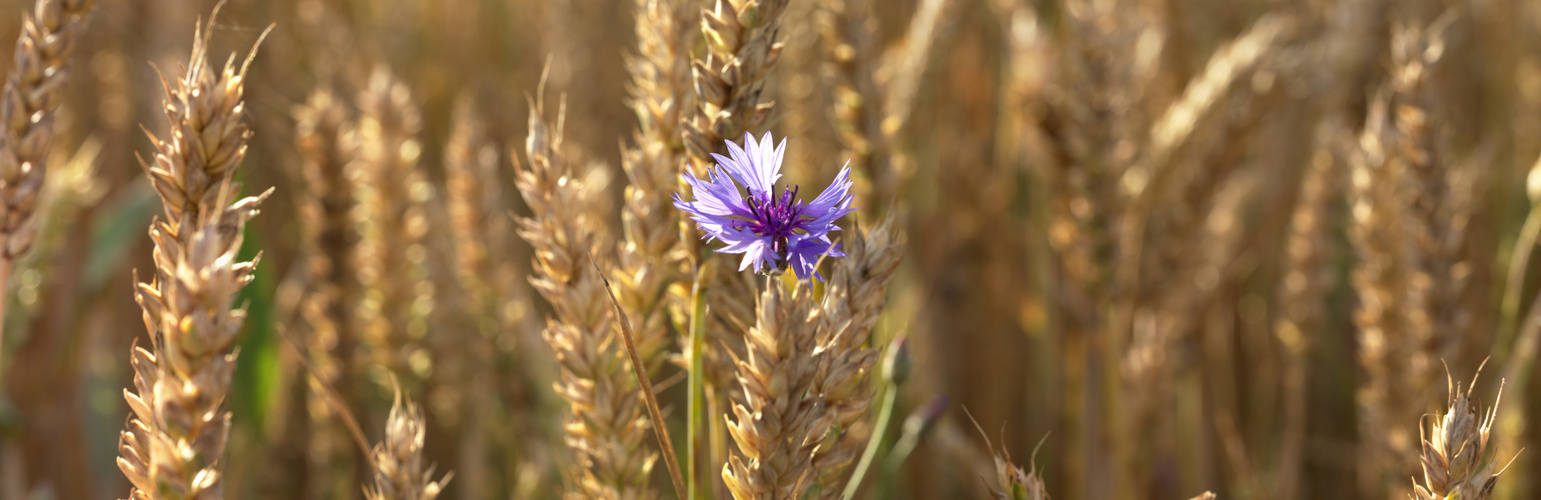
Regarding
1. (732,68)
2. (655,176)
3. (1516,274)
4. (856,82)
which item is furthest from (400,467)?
(1516,274)

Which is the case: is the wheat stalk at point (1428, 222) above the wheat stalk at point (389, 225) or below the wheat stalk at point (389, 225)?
above

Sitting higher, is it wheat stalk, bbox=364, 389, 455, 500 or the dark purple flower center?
the dark purple flower center

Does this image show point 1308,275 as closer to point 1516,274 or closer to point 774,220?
point 1516,274

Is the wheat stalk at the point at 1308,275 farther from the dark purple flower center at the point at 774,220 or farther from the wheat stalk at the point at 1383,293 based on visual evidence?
the dark purple flower center at the point at 774,220

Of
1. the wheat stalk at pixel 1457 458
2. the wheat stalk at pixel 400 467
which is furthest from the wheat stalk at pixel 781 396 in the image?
the wheat stalk at pixel 1457 458

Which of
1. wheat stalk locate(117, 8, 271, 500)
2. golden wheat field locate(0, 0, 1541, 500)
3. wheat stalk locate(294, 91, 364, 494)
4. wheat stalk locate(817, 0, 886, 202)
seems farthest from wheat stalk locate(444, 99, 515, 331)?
wheat stalk locate(117, 8, 271, 500)

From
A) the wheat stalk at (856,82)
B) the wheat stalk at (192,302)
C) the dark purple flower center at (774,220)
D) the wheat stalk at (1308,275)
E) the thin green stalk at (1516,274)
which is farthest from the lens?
the wheat stalk at (1308,275)

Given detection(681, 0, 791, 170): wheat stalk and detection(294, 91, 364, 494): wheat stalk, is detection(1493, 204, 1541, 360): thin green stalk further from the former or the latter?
detection(294, 91, 364, 494): wheat stalk
